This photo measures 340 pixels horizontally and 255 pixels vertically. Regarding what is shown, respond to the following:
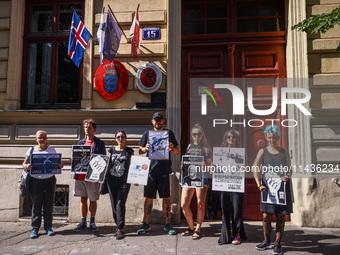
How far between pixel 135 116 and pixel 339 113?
4082mm

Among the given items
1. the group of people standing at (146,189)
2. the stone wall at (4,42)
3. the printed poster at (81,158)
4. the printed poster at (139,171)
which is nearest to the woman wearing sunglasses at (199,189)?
the group of people standing at (146,189)

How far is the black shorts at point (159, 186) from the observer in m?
5.01

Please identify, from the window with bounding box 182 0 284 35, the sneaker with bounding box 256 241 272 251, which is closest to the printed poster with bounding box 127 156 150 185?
the sneaker with bounding box 256 241 272 251

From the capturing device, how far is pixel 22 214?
630 centimetres

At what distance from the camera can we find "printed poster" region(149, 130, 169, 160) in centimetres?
496

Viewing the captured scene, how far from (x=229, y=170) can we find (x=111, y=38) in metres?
3.39

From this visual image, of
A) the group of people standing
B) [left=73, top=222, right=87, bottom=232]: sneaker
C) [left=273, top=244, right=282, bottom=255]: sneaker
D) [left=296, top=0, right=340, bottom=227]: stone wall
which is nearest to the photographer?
[left=273, top=244, right=282, bottom=255]: sneaker

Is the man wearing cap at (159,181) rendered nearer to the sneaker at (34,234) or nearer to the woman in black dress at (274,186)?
the woman in black dress at (274,186)

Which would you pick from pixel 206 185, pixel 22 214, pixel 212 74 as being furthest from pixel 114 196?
pixel 212 74

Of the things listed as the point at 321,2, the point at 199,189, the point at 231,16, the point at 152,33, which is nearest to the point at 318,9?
the point at 321,2

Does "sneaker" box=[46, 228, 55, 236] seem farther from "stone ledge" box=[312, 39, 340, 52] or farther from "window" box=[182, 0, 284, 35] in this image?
"stone ledge" box=[312, 39, 340, 52]

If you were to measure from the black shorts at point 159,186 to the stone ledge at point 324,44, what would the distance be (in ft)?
13.1

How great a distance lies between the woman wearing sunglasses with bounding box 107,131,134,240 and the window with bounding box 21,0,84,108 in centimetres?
244

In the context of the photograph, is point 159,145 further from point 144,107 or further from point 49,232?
point 49,232
